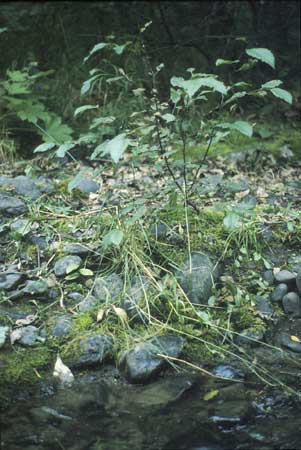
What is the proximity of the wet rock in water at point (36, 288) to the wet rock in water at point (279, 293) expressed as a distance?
3.97ft

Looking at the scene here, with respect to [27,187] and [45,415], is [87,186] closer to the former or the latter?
[27,187]

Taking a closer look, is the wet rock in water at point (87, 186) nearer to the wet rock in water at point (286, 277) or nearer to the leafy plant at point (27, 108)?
the leafy plant at point (27, 108)

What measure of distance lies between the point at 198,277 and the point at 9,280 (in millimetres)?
994

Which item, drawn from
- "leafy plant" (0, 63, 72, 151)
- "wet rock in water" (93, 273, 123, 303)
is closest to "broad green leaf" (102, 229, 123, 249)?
"wet rock in water" (93, 273, 123, 303)

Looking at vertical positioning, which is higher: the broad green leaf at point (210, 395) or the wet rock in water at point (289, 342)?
the broad green leaf at point (210, 395)

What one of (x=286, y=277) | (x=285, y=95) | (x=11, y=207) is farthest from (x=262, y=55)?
(x=11, y=207)

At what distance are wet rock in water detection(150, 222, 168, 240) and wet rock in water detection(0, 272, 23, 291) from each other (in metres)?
0.77

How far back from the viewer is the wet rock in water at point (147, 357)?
7.50 ft

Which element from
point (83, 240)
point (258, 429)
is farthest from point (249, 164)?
point (258, 429)

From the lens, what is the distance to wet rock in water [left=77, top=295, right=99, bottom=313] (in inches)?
104

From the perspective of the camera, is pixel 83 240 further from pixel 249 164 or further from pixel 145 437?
pixel 249 164

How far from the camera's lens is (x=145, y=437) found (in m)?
1.98

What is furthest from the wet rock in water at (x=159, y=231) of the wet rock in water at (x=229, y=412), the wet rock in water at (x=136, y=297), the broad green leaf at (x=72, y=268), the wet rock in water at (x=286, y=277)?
the wet rock in water at (x=229, y=412)

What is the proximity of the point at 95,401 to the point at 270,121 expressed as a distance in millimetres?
3765
